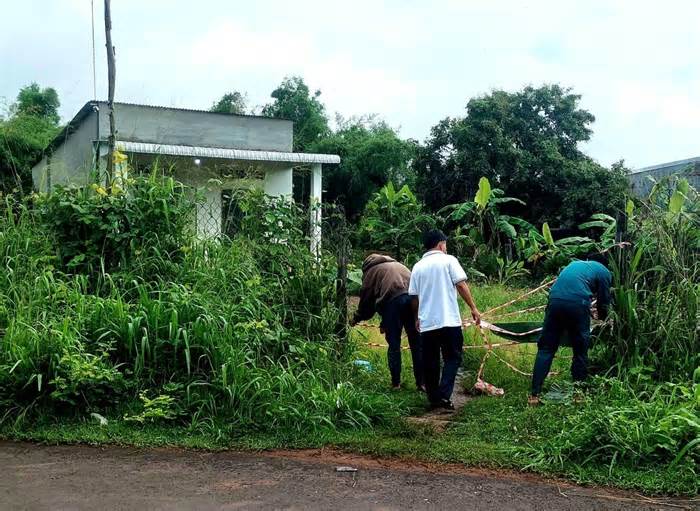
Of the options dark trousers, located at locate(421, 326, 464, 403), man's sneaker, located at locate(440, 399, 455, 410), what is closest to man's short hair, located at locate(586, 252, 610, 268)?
dark trousers, located at locate(421, 326, 464, 403)

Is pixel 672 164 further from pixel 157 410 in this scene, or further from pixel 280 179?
pixel 157 410

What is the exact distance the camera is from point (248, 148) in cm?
1439

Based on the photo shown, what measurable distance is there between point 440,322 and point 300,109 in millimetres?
24847

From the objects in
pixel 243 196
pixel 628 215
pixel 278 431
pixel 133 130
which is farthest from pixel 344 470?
pixel 133 130

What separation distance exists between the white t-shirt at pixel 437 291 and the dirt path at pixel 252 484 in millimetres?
1544

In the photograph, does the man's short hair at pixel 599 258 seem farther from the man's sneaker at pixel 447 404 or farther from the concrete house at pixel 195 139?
the concrete house at pixel 195 139

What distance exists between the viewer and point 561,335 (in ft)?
18.4

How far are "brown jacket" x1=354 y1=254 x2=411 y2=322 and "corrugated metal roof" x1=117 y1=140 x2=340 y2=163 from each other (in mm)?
6704

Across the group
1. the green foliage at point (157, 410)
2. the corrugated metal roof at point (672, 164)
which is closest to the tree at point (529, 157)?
the corrugated metal roof at point (672, 164)

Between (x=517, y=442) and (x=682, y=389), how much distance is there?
1.34 metres

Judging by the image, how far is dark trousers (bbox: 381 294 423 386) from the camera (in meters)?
6.04

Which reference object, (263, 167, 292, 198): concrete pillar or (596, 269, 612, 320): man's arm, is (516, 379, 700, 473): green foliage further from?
(263, 167, 292, 198): concrete pillar

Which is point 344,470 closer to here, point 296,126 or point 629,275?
point 629,275

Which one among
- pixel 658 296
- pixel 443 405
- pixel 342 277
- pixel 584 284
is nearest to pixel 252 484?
pixel 443 405
